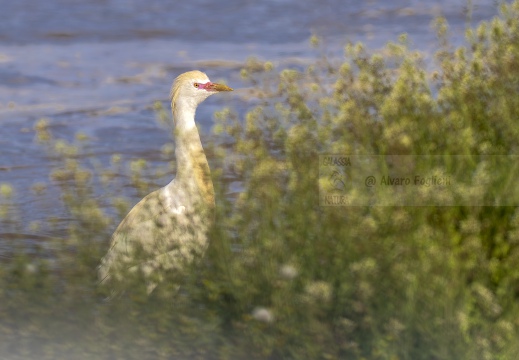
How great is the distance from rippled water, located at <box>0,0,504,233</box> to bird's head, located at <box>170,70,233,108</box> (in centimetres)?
358

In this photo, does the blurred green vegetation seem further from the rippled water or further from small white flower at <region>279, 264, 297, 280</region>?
the rippled water

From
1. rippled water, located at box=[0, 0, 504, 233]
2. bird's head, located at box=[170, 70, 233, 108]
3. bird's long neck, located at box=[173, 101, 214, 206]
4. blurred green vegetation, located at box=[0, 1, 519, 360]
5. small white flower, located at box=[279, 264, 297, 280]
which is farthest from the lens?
rippled water, located at box=[0, 0, 504, 233]

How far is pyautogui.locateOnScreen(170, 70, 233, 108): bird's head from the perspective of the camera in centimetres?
663

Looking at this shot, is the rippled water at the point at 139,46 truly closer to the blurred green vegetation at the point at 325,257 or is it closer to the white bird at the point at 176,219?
the white bird at the point at 176,219

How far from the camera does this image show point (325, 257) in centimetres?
493

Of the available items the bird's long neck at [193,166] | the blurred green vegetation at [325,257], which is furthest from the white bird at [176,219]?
the blurred green vegetation at [325,257]

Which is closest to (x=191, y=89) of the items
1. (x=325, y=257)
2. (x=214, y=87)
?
(x=214, y=87)

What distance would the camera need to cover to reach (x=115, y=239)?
586 centimetres

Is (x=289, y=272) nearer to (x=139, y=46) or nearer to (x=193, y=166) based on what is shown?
(x=193, y=166)

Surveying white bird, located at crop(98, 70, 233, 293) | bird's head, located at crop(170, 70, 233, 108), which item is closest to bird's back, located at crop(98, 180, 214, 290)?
white bird, located at crop(98, 70, 233, 293)

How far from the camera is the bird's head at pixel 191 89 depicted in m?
6.63

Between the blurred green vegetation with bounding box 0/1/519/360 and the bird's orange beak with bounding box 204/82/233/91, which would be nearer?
the blurred green vegetation with bounding box 0/1/519/360

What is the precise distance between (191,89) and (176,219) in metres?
1.44

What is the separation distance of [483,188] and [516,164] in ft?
0.61
